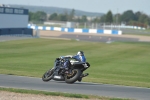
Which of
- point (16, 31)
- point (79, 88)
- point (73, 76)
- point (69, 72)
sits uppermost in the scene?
point (69, 72)

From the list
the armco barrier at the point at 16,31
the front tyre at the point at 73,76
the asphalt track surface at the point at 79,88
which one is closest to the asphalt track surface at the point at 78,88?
the asphalt track surface at the point at 79,88

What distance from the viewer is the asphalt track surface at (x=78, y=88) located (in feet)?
53.0

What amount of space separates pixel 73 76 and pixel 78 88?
1.20m

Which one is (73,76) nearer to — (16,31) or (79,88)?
(79,88)

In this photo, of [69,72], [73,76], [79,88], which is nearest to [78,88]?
[79,88]

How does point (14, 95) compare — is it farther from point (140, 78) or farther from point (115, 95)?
point (140, 78)

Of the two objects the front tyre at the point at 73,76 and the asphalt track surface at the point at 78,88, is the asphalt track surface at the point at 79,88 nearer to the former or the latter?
the asphalt track surface at the point at 78,88

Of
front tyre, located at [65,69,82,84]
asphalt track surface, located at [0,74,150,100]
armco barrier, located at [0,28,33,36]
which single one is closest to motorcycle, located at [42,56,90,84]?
front tyre, located at [65,69,82,84]

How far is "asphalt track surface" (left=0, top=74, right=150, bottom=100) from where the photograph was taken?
16.2 meters

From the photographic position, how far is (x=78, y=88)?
680 inches

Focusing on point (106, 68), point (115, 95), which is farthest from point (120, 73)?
point (115, 95)

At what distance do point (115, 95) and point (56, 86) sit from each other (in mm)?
2680

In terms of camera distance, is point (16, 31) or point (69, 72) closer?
point (69, 72)

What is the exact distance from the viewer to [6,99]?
42.8 ft
